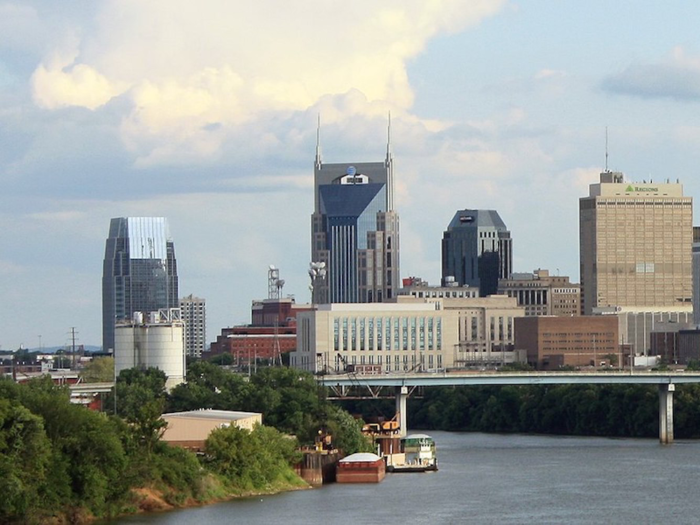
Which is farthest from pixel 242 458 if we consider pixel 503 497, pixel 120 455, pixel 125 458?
pixel 120 455

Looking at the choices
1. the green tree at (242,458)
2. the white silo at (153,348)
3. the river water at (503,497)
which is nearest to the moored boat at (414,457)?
the river water at (503,497)

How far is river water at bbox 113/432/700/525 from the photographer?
107438 mm

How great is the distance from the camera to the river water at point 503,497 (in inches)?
4230

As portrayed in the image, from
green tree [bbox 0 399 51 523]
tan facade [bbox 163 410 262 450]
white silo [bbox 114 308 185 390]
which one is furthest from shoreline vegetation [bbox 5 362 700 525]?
white silo [bbox 114 308 185 390]

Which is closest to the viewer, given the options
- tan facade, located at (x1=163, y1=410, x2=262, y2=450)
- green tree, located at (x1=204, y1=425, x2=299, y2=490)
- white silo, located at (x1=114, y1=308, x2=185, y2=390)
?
green tree, located at (x1=204, y1=425, x2=299, y2=490)

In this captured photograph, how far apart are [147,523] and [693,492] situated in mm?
37906

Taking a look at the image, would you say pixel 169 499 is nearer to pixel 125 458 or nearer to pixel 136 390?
pixel 125 458

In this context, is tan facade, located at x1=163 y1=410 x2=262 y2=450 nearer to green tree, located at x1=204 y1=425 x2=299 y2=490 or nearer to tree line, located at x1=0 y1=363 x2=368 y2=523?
tree line, located at x1=0 y1=363 x2=368 y2=523

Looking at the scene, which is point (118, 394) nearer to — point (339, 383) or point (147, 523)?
point (339, 383)

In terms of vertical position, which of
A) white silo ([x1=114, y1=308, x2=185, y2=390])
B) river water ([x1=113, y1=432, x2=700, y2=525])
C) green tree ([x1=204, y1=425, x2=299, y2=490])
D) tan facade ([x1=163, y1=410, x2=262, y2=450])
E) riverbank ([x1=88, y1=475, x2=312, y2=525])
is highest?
white silo ([x1=114, y1=308, x2=185, y2=390])

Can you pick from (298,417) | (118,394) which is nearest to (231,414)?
(298,417)

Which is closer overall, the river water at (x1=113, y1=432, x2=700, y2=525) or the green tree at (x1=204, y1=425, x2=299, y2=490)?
the river water at (x1=113, y1=432, x2=700, y2=525)

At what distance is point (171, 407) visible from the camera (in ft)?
538

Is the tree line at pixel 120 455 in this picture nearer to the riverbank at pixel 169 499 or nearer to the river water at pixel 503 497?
the riverbank at pixel 169 499
